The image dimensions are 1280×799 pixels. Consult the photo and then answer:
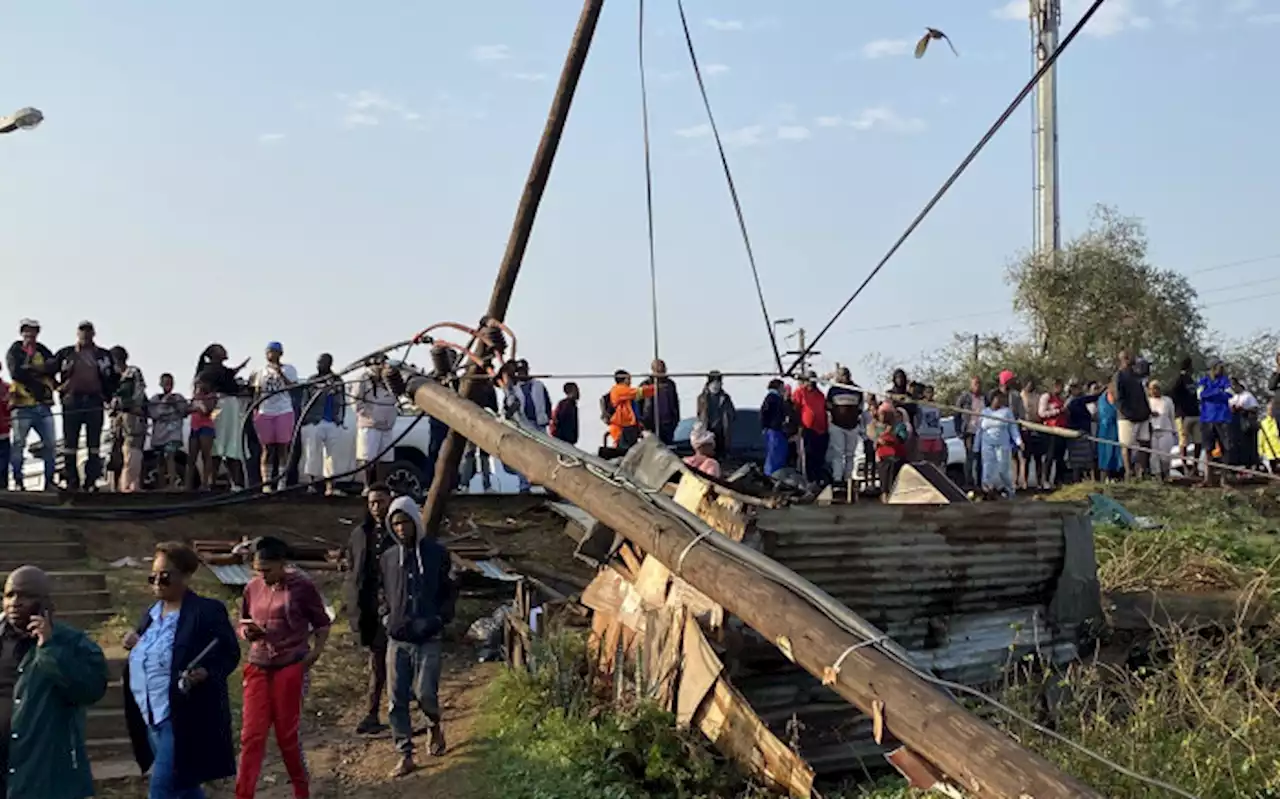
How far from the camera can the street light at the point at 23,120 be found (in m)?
9.55

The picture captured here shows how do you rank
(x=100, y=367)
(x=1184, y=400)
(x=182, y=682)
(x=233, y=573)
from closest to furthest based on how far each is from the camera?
(x=182, y=682), (x=233, y=573), (x=100, y=367), (x=1184, y=400)

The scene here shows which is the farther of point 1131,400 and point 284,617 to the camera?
point 1131,400

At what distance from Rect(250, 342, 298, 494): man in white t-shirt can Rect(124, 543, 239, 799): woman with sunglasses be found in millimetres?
7441

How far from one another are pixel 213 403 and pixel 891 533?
8.57 metres

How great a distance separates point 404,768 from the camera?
830 centimetres

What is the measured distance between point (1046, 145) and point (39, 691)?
3727 centimetres

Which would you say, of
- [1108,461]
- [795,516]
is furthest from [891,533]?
[1108,461]

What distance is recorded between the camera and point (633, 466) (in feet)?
28.9

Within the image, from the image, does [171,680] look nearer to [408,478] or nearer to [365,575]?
[365,575]

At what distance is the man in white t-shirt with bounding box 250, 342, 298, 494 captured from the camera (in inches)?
542

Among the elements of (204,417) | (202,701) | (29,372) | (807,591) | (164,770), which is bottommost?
(164,770)

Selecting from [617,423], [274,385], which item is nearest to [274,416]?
[274,385]

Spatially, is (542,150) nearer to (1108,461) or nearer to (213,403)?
(213,403)

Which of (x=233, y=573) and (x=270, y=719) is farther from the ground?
(x=233, y=573)
